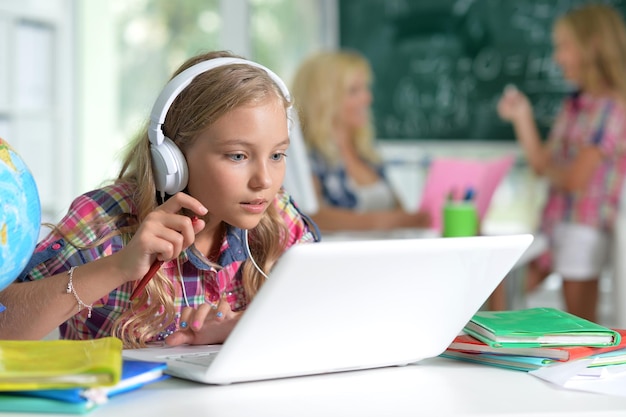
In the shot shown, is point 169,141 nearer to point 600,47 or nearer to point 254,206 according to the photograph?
point 254,206

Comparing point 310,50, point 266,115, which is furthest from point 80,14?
point 266,115

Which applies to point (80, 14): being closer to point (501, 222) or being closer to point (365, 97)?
point (365, 97)

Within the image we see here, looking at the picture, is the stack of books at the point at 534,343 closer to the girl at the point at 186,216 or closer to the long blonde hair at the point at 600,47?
the girl at the point at 186,216

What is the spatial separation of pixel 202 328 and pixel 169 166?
24 cm

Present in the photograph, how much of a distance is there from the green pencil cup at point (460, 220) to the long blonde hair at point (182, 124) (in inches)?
A: 55.2

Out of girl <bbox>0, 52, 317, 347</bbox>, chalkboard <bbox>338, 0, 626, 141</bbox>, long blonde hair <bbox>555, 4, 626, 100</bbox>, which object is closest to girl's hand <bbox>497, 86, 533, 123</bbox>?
long blonde hair <bbox>555, 4, 626, 100</bbox>

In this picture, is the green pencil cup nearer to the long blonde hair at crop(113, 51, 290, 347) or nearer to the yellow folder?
the long blonde hair at crop(113, 51, 290, 347)

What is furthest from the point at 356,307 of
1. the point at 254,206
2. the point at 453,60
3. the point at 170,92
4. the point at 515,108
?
the point at 453,60

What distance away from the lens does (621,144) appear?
367 centimetres

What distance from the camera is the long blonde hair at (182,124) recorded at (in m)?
1.39

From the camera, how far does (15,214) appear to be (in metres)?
1.11

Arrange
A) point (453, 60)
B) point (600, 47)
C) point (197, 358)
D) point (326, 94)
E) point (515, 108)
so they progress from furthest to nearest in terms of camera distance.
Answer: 1. point (453, 60)
2. point (515, 108)
3. point (326, 94)
4. point (600, 47)
5. point (197, 358)

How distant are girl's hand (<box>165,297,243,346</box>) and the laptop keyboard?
94 millimetres

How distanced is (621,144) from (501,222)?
132cm
